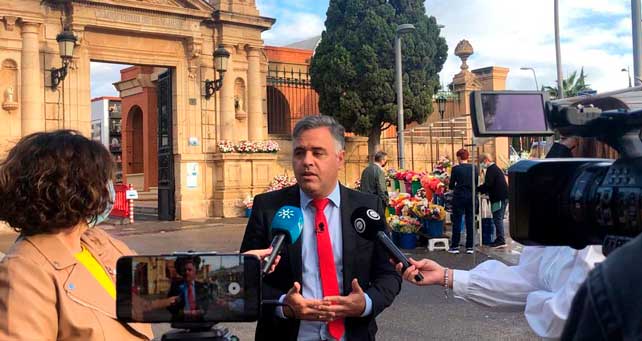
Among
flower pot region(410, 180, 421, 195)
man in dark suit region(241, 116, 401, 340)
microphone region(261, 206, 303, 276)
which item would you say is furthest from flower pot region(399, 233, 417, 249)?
microphone region(261, 206, 303, 276)

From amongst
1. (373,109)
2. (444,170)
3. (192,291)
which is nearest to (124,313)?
(192,291)

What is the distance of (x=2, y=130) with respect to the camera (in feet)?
55.9

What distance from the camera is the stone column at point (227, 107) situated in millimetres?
20594

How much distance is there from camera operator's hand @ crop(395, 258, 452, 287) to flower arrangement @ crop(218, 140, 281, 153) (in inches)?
700

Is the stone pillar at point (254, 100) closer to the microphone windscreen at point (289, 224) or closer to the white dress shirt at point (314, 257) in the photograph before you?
the white dress shirt at point (314, 257)

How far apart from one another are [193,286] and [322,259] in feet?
3.95

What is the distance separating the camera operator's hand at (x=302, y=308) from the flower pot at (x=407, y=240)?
9.48 m

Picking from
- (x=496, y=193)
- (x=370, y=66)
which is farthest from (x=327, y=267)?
(x=370, y=66)

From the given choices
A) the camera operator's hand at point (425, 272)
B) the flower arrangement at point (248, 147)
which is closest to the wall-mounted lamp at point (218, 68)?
the flower arrangement at point (248, 147)

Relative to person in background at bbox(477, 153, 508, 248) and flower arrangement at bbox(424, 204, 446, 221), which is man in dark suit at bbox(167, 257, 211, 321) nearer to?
flower arrangement at bbox(424, 204, 446, 221)

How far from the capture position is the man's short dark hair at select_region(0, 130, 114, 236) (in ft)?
6.73

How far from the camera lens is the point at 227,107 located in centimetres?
2061

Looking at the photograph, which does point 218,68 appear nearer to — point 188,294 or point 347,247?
Answer: point 347,247

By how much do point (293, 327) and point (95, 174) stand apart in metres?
1.13
